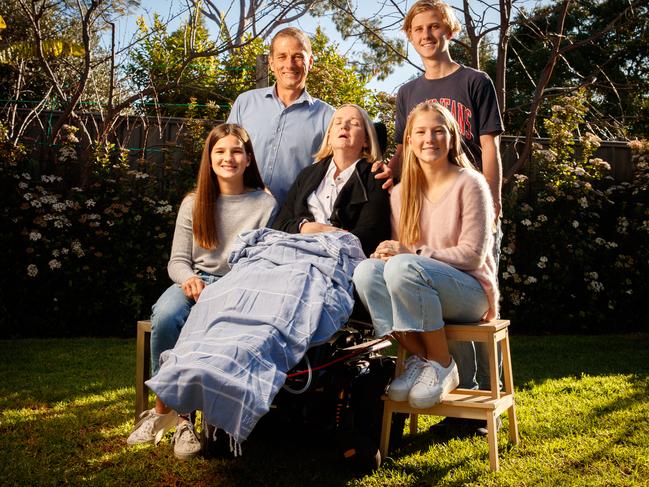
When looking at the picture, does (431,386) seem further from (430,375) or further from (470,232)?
(470,232)

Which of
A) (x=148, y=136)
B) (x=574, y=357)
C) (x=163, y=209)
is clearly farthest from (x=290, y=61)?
(x=148, y=136)

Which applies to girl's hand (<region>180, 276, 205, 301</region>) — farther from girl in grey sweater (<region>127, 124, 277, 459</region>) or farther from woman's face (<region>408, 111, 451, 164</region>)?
woman's face (<region>408, 111, 451, 164</region>)

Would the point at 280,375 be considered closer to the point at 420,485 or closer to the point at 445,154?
the point at 420,485

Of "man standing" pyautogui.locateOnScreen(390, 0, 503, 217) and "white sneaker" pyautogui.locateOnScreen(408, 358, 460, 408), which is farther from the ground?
"man standing" pyautogui.locateOnScreen(390, 0, 503, 217)

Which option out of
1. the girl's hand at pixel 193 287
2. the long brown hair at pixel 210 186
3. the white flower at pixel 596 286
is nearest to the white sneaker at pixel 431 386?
the girl's hand at pixel 193 287

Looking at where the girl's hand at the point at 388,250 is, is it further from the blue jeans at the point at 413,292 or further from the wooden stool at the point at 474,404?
the wooden stool at the point at 474,404

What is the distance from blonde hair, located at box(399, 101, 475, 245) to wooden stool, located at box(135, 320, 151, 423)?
3.88 ft

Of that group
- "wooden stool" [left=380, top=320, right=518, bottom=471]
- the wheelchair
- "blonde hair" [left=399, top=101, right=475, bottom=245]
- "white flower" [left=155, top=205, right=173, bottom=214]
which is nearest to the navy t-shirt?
"blonde hair" [left=399, top=101, right=475, bottom=245]

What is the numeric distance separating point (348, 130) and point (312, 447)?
137cm

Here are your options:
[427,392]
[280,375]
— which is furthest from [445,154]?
[280,375]

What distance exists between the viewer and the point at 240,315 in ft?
8.09

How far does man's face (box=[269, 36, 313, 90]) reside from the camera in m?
3.42

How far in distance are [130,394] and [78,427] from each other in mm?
644

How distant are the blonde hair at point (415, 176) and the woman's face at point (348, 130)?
11.3 inches
